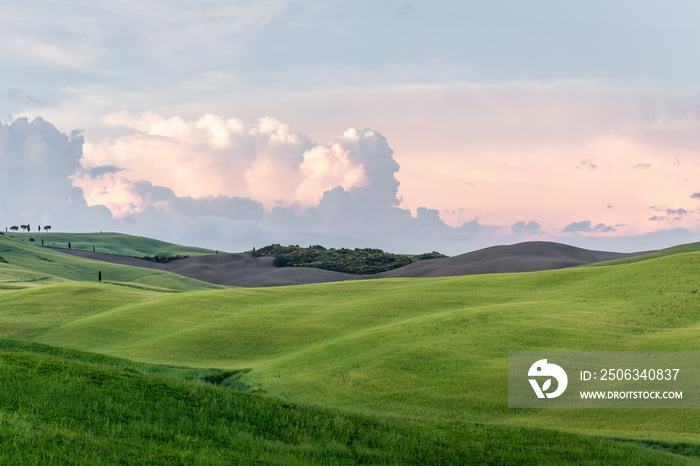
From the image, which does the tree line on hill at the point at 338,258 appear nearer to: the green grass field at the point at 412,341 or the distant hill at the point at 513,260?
the distant hill at the point at 513,260

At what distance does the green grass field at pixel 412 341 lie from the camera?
17.4 m

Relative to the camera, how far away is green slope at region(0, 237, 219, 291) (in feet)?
318

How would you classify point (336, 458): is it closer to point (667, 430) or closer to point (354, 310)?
point (667, 430)

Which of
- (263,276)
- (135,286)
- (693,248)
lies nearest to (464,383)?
(135,286)

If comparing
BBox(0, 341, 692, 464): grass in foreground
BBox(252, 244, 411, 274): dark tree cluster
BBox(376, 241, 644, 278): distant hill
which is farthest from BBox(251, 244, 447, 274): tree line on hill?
BBox(0, 341, 692, 464): grass in foreground

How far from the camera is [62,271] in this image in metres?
115

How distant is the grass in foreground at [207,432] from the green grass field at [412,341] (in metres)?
0.11

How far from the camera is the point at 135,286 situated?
76.9m

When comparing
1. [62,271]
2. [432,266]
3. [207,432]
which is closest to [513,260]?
[432,266]

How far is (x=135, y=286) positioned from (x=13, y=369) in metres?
63.8
